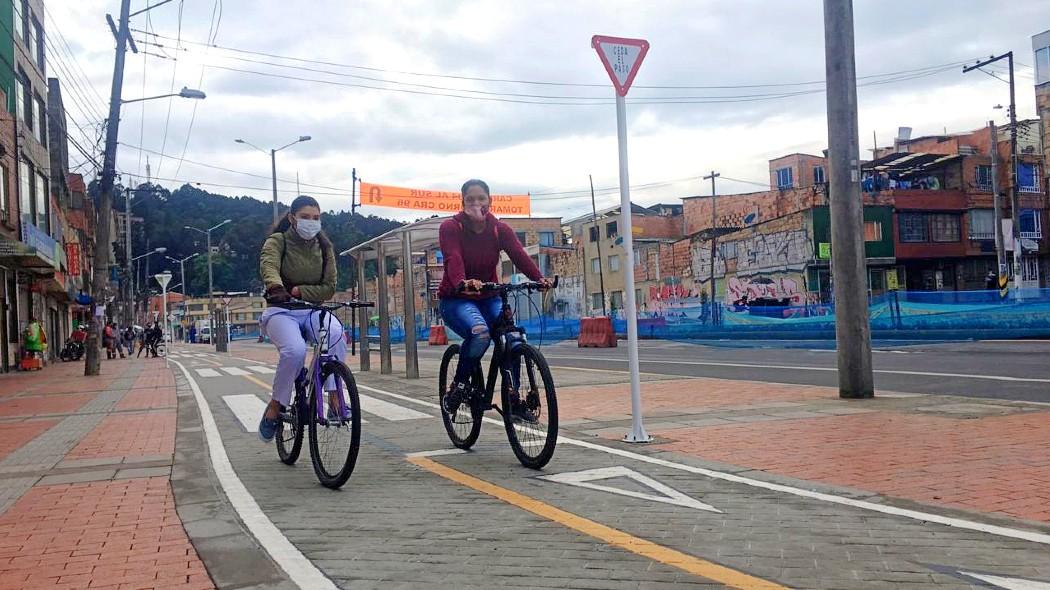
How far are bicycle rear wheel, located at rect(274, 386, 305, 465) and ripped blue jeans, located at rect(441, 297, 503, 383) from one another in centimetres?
113

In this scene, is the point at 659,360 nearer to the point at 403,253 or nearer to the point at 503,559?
the point at 403,253

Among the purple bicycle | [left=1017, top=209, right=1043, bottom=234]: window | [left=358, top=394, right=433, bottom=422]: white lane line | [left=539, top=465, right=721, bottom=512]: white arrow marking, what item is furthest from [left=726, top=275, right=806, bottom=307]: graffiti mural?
the purple bicycle

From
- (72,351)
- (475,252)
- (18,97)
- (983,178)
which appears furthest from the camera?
(983,178)

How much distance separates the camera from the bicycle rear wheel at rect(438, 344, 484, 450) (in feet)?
19.7

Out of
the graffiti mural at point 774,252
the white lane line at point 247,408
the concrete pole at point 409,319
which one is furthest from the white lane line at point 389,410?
the graffiti mural at point 774,252

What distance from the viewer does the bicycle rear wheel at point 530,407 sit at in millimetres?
5246

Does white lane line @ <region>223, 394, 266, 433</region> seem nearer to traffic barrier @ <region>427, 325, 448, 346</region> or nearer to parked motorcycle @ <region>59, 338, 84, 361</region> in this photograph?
traffic barrier @ <region>427, 325, 448, 346</region>

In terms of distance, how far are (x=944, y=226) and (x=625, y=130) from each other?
46787 millimetres

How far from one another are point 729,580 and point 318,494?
8.76ft

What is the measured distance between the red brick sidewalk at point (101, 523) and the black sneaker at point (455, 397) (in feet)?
6.37

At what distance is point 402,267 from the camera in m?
14.9

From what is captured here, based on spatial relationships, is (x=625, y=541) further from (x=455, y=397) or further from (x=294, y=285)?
(x=294, y=285)

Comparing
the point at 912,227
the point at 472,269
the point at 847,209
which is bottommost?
the point at 472,269

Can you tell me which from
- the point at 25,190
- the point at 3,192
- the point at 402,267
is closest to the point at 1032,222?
the point at 402,267
